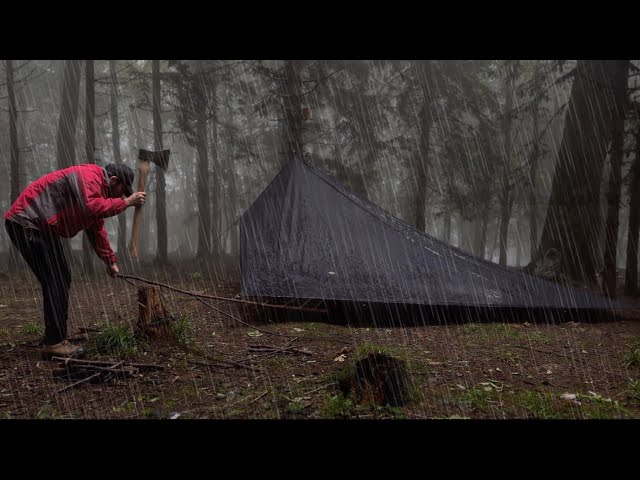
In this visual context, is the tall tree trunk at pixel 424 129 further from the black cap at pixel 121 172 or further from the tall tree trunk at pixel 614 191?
the black cap at pixel 121 172

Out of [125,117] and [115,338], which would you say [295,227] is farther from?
[125,117]

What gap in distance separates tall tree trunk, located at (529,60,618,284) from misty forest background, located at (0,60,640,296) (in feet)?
0.08

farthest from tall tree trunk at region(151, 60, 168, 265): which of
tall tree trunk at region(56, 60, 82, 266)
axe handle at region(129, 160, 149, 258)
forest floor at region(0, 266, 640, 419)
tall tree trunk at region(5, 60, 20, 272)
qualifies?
axe handle at region(129, 160, 149, 258)

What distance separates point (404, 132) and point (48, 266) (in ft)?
38.6

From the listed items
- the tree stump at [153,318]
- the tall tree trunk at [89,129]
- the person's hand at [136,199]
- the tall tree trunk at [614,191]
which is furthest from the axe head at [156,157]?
the tall tree trunk at [614,191]

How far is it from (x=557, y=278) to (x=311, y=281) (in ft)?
16.2

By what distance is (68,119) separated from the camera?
36.8 feet

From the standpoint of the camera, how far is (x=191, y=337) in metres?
4.34

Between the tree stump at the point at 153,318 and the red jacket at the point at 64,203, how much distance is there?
0.84 metres

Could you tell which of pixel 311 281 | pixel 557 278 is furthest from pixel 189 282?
pixel 557 278

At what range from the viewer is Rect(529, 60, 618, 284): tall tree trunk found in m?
7.39

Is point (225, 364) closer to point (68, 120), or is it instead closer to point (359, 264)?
point (359, 264)

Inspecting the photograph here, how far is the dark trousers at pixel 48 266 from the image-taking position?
3.36 metres

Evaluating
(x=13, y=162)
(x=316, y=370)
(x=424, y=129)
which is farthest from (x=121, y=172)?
(x=424, y=129)
